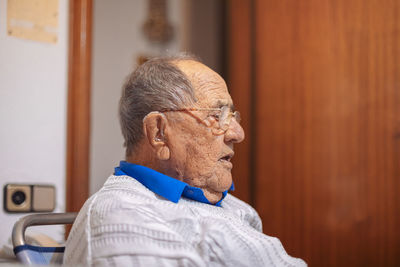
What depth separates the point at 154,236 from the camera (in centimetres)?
103

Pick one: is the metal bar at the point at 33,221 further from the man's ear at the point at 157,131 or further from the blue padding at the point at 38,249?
the man's ear at the point at 157,131

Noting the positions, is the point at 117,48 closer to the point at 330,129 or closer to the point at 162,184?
the point at 330,129

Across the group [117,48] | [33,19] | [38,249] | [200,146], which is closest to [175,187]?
[200,146]

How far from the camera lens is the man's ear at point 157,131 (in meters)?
1.33

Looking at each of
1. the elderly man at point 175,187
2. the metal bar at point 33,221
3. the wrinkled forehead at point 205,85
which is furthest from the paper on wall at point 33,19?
the metal bar at point 33,221

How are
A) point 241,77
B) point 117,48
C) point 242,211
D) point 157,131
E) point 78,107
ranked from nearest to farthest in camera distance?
point 157,131 → point 242,211 → point 78,107 → point 241,77 → point 117,48

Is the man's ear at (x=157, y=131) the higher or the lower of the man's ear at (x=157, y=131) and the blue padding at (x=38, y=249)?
the higher

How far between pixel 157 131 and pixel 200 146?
0.13 meters

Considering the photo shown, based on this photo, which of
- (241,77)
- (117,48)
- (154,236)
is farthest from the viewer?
(117,48)

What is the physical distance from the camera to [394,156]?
Answer: 1842 mm

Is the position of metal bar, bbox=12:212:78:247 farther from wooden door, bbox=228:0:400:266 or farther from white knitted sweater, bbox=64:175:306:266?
wooden door, bbox=228:0:400:266

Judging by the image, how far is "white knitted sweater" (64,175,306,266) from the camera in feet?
3.27

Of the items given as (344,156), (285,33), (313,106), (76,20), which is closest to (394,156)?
(344,156)

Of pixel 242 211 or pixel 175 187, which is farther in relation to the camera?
pixel 242 211
